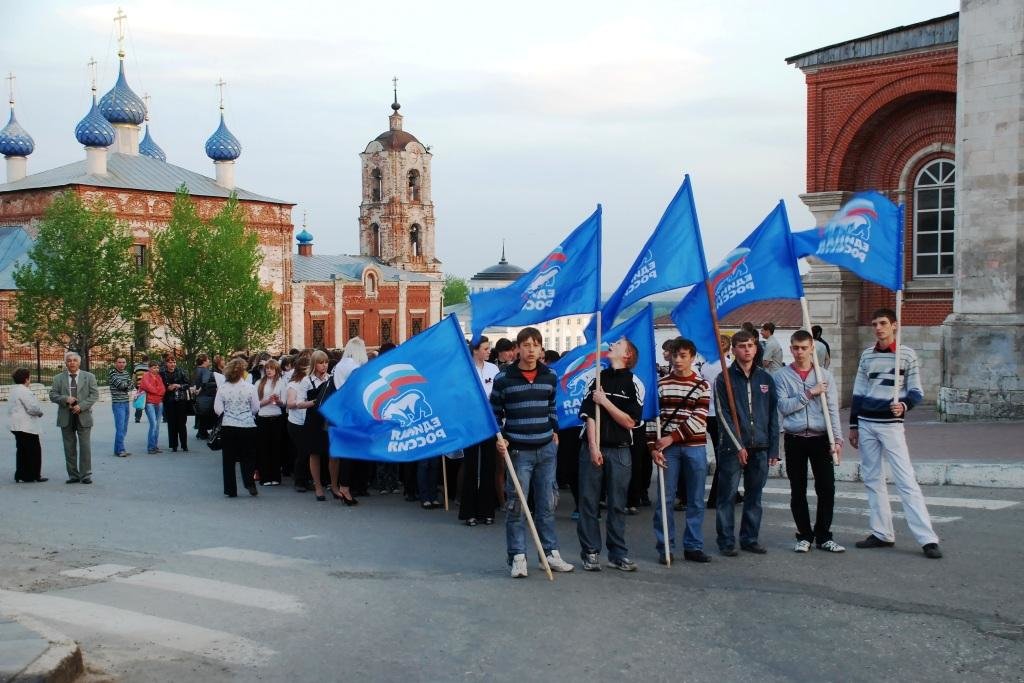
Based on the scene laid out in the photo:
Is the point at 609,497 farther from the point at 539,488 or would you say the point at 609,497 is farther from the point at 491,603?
the point at 491,603

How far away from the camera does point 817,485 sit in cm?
960

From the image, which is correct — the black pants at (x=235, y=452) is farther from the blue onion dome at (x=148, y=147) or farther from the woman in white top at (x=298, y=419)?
the blue onion dome at (x=148, y=147)

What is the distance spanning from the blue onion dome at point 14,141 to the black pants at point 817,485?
70.2 metres

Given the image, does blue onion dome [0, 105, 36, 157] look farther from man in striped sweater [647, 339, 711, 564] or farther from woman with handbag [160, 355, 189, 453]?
man in striped sweater [647, 339, 711, 564]

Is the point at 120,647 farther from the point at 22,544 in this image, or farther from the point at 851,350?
the point at 851,350

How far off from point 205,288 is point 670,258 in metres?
51.8

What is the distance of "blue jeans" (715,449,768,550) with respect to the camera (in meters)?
9.55

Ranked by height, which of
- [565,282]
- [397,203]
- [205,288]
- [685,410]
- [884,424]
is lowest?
[884,424]

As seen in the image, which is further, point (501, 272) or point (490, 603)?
point (501, 272)

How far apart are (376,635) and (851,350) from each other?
19.7 metres

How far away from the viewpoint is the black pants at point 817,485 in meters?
9.50

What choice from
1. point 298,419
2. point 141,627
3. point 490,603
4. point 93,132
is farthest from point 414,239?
point 141,627

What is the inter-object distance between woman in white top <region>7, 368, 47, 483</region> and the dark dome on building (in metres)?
102

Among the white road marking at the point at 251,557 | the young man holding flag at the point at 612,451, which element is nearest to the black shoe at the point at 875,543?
the young man holding flag at the point at 612,451
